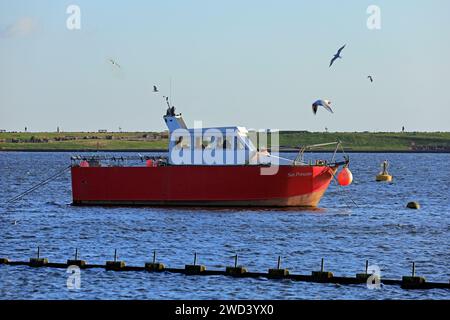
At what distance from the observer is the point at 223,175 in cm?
6919

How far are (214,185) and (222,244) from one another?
15132 mm

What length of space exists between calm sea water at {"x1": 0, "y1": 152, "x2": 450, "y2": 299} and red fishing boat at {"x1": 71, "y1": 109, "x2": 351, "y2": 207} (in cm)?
92

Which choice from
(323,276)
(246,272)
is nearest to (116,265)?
(246,272)

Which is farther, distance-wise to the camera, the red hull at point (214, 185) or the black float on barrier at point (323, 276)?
the red hull at point (214, 185)

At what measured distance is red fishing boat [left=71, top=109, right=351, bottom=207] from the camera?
226ft

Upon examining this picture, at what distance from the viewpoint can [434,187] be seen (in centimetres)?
11794

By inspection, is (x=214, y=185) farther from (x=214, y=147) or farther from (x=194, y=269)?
(x=194, y=269)

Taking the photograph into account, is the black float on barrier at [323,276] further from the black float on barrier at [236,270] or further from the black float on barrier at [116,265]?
the black float on barrier at [116,265]

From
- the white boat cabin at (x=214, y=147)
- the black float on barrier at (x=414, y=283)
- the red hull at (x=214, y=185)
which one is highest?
the white boat cabin at (x=214, y=147)

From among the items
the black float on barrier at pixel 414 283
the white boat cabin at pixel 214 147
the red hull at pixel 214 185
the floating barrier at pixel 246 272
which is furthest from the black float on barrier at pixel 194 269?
the white boat cabin at pixel 214 147

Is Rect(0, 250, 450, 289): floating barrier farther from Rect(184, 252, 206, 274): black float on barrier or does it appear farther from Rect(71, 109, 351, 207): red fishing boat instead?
Rect(71, 109, 351, 207): red fishing boat

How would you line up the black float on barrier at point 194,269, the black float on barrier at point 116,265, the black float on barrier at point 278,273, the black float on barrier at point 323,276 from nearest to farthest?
the black float on barrier at point 323,276 < the black float on barrier at point 278,273 < the black float on barrier at point 194,269 < the black float on barrier at point 116,265

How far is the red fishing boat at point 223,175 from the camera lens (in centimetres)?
6881
